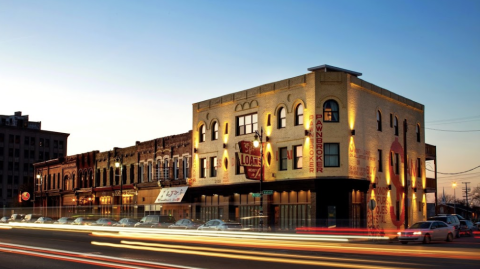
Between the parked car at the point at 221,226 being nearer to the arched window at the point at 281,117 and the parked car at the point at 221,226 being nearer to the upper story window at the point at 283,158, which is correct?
the upper story window at the point at 283,158

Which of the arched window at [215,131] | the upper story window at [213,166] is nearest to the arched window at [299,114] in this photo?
the arched window at [215,131]

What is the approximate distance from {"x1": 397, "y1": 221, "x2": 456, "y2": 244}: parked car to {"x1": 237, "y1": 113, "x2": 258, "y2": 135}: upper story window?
16600 mm

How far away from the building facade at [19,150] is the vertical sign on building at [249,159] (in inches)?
3785

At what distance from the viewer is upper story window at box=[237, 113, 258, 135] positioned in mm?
45156

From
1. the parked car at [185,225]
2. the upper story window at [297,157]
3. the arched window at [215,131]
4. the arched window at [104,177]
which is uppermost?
the arched window at [215,131]

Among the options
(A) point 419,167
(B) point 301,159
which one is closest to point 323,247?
(B) point 301,159

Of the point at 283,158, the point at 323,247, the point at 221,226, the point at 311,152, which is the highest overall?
the point at 311,152

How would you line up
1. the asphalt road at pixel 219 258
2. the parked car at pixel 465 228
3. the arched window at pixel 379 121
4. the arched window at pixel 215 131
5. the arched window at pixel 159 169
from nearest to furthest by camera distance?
1. the asphalt road at pixel 219 258
2. the parked car at pixel 465 228
3. the arched window at pixel 379 121
4. the arched window at pixel 215 131
5. the arched window at pixel 159 169

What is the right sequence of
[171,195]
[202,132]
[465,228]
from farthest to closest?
1. [171,195]
2. [202,132]
3. [465,228]

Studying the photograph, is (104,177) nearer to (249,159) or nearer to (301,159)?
(249,159)

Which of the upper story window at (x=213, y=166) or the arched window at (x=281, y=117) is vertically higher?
the arched window at (x=281, y=117)

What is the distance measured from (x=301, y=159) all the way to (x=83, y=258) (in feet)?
78.0

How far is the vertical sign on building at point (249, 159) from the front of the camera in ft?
134

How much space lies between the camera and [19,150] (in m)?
132
